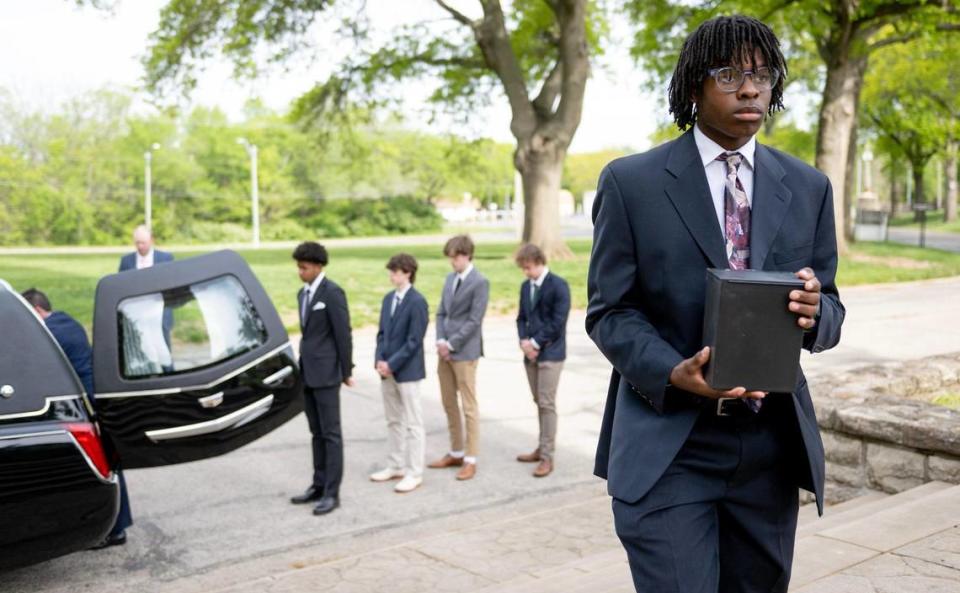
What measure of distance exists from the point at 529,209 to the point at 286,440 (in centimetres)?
1744

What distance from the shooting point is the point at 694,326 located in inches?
92.5

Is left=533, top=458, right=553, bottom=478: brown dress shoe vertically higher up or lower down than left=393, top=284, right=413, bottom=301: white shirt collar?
lower down

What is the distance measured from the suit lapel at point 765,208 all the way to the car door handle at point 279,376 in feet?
14.6

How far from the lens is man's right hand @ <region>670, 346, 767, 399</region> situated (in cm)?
217

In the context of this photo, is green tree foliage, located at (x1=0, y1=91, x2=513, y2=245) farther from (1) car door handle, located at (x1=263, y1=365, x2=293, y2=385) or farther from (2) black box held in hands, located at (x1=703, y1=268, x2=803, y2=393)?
(2) black box held in hands, located at (x1=703, y1=268, x2=803, y2=393)

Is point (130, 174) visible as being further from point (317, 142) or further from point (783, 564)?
point (783, 564)

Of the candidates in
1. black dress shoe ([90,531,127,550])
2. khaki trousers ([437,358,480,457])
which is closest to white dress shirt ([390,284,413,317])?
khaki trousers ([437,358,480,457])

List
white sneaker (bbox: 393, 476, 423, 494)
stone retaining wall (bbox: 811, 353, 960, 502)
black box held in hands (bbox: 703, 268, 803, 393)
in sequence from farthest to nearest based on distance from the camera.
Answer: white sneaker (bbox: 393, 476, 423, 494) < stone retaining wall (bbox: 811, 353, 960, 502) < black box held in hands (bbox: 703, 268, 803, 393)

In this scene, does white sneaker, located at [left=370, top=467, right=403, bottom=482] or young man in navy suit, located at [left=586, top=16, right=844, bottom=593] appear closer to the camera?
young man in navy suit, located at [left=586, top=16, right=844, bottom=593]

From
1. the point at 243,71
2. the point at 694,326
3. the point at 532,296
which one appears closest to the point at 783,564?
the point at 694,326

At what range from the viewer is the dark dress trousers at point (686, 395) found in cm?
233

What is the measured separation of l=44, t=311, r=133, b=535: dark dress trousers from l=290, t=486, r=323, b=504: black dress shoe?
123cm

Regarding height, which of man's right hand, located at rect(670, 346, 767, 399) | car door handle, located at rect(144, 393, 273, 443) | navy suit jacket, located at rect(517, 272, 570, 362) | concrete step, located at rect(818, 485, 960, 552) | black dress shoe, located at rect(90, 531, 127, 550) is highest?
man's right hand, located at rect(670, 346, 767, 399)

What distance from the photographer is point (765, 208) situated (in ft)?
7.89
